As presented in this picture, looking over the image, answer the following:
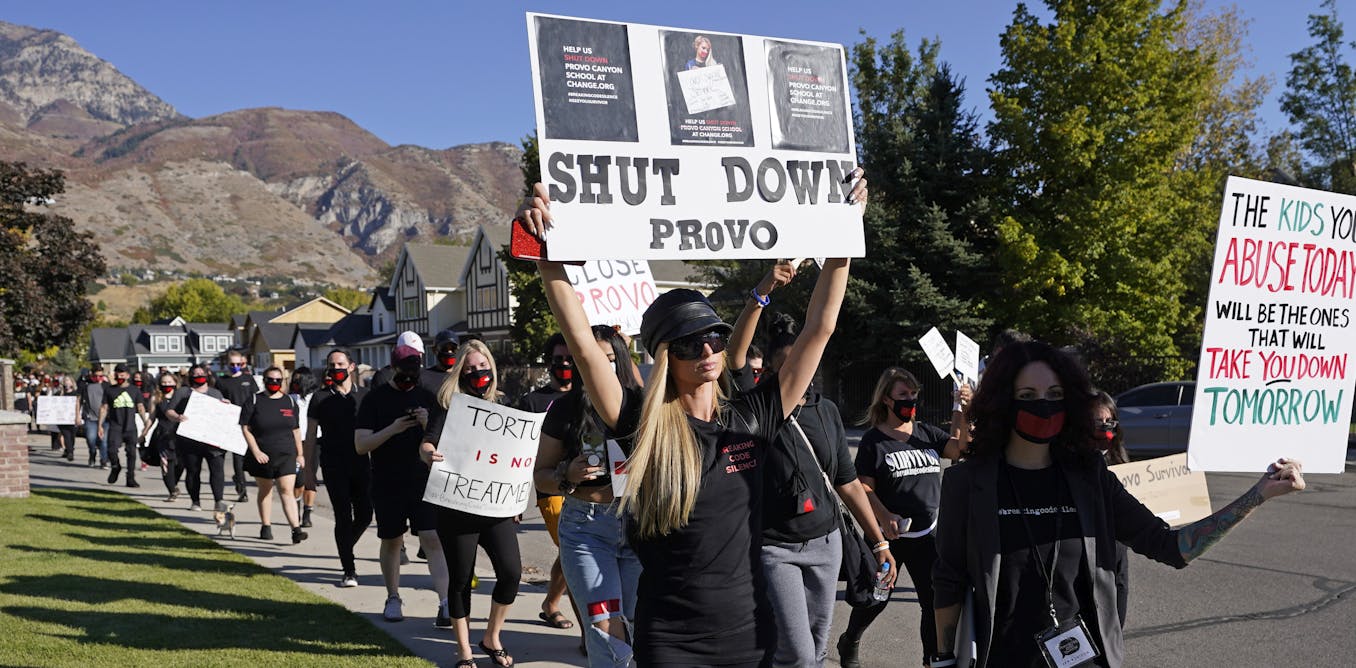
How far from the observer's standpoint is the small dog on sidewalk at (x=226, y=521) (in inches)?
448

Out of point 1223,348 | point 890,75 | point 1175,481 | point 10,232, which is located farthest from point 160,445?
point 890,75

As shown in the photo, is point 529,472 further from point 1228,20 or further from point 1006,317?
point 1228,20


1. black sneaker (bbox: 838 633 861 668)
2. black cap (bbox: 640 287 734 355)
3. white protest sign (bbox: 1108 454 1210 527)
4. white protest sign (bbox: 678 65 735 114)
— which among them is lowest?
black sneaker (bbox: 838 633 861 668)

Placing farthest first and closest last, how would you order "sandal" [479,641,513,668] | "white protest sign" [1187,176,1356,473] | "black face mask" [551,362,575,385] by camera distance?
"sandal" [479,641,513,668] → "black face mask" [551,362,575,385] → "white protest sign" [1187,176,1356,473]

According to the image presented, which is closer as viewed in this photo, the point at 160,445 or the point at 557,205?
the point at 557,205

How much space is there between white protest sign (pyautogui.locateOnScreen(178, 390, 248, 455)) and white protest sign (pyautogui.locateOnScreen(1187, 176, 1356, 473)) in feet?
36.2

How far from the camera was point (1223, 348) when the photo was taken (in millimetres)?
3525

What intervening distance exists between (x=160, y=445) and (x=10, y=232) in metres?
10.7

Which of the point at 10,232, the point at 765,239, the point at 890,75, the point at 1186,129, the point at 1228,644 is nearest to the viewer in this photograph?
the point at 765,239

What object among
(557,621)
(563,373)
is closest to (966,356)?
(557,621)

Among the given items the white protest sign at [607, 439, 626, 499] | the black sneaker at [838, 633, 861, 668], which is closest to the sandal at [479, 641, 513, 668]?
the black sneaker at [838, 633, 861, 668]

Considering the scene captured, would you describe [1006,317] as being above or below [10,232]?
below

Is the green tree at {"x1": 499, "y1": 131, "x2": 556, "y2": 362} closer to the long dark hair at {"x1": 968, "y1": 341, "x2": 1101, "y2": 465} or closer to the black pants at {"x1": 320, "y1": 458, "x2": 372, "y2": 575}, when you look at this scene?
the black pants at {"x1": 320, "y1": 458, "x2": 372, "y2": 575}

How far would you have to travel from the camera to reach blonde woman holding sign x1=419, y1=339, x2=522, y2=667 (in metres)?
6.04
